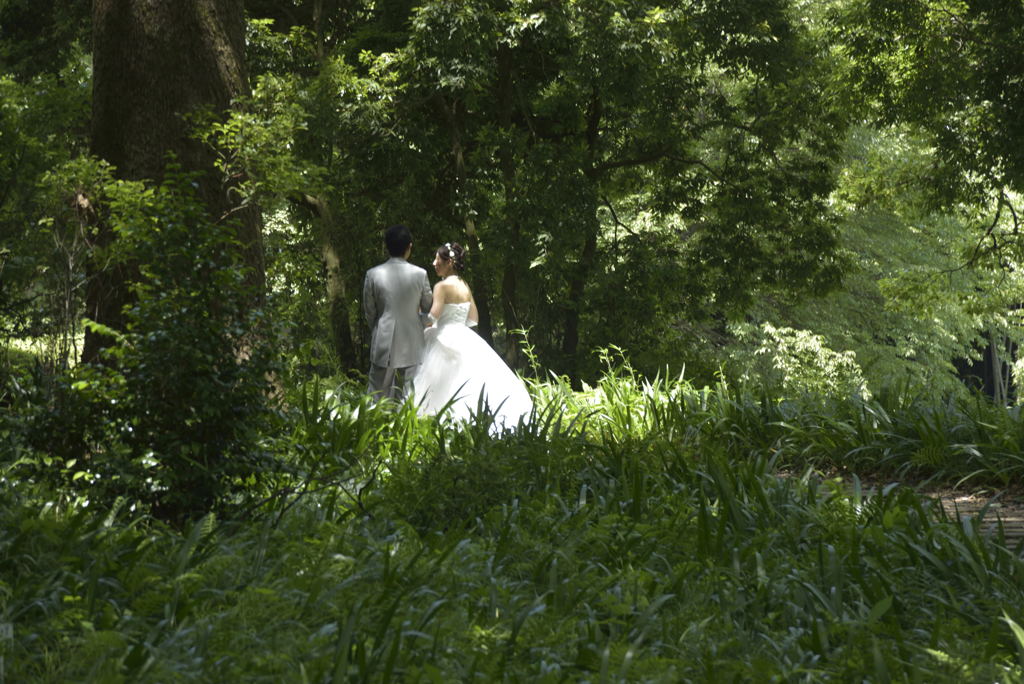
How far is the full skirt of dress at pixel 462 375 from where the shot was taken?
8.42 meters

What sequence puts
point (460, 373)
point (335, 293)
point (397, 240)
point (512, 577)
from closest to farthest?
point (512, 577)
point (397, 240)
point (460, 373)
point (335, 293)

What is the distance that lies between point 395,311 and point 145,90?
265 cm

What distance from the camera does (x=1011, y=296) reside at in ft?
65.9

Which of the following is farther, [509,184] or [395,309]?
[509,184]

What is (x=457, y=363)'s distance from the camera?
8.73 meters

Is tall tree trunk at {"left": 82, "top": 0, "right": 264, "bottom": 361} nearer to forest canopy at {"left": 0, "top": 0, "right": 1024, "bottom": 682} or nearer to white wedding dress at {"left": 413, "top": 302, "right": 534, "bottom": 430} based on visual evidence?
forest canopy at {"left": 0, "top": 0, "right": 1024, "bottom": 682}

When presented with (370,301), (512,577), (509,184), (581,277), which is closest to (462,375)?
(370,301)

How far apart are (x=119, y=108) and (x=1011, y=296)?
18.0 metres

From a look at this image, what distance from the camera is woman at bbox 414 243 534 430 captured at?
332 inches

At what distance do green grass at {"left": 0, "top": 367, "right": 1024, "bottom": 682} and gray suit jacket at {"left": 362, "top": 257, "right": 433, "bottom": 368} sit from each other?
6.94 feet

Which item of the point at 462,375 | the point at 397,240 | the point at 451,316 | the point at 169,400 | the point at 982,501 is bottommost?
the point at 169,400

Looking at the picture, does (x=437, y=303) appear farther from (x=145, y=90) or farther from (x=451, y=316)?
(x=145, y=90)

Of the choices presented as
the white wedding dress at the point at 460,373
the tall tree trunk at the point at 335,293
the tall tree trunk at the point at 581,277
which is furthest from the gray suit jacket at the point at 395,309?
the tall tree trunk at the point at 581,277

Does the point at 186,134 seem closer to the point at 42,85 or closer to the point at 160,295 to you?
the point at 160,295
